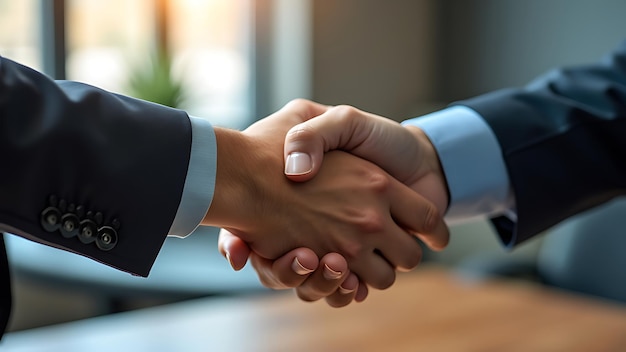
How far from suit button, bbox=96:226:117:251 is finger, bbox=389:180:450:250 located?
1.55ft

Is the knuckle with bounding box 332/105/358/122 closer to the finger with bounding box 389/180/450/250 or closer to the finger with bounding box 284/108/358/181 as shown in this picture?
the finger with bounding box 284/108/358/181

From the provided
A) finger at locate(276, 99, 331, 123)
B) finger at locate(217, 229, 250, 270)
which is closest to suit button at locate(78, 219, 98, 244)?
finger at locate(217, 229, 250, 270)

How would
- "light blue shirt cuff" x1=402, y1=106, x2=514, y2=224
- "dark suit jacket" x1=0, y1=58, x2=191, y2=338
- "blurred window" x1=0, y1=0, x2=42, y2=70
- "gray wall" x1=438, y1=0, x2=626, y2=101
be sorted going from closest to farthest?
"dark suit jacket" x1=0, y1=58, x2=191, y2=338 < "light blue shirt cuff" x1=402, y1=106, x2=514, y2=224 < "blurred window" x1=0, y1=0, x2=42, y2=70 < "gray wall" x1=438, y1=0, x2=626, y2=101

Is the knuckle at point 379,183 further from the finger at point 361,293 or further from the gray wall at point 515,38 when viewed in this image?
the gray wall at point 515,38

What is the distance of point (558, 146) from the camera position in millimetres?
1244

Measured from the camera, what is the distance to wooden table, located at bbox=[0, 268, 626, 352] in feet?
4.22

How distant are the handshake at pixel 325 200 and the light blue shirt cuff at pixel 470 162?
0.03 metres

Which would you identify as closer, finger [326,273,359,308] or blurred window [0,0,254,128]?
finger [326,273,359,308]

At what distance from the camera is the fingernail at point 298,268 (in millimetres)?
1040

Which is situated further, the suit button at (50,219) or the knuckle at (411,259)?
the knuckle at (411,259)

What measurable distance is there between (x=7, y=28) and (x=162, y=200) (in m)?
2.21

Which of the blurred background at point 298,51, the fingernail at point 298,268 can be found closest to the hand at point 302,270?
the fingernail at point 298,268

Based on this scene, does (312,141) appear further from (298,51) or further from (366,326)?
(298,51)

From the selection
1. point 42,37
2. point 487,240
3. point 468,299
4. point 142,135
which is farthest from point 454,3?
point 142,135
